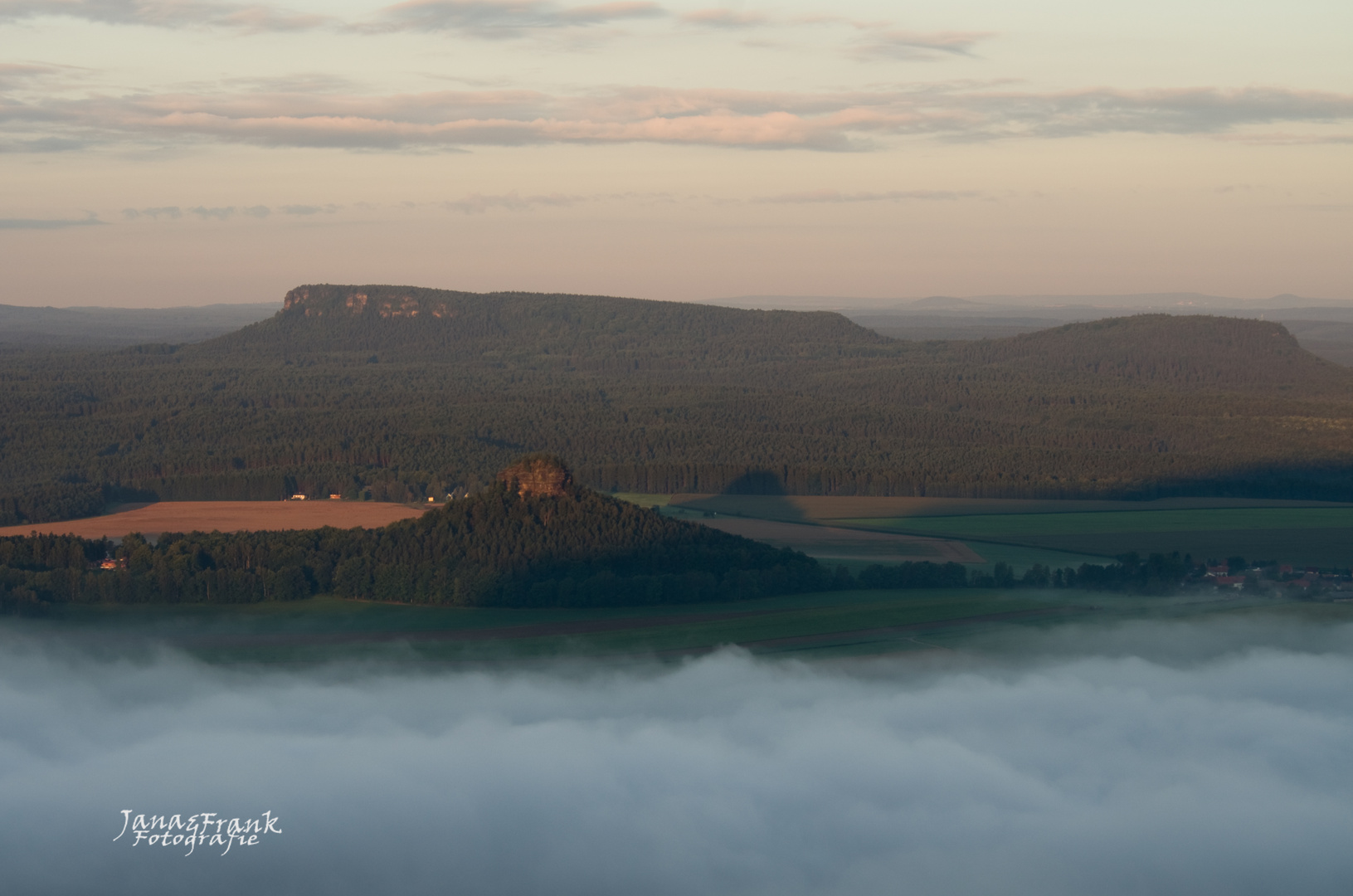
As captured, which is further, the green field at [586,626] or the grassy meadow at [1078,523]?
the grassy meadow at [1078,523]

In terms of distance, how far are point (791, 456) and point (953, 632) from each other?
95.1 m

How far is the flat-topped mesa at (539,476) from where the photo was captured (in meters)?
97.8

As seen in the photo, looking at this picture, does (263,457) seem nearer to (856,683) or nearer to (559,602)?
(559,602)

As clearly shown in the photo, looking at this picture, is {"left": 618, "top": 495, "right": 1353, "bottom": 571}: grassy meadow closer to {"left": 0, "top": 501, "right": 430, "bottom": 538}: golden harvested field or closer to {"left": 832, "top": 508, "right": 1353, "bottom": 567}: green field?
{"left": 832, "top": 508, "right": 1353, "bottom": 567}: green field

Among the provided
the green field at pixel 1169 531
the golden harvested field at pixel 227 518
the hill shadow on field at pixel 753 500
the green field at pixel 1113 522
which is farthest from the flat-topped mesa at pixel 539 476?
the green field at pixel 1113 522

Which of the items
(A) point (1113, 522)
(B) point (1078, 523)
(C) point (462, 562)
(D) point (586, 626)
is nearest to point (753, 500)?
(B) point (1078, 523)

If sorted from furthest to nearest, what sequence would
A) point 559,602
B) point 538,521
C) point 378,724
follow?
point 538,521
point 559,602
point 378,724

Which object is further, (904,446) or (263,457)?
(904,446)

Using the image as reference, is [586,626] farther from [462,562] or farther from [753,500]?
[753,500]

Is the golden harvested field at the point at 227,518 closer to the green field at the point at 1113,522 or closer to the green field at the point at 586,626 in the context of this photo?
the green field at the point at 586,626

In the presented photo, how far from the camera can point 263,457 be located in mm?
167375

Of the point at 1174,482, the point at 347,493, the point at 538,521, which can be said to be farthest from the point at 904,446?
the point at 538,521

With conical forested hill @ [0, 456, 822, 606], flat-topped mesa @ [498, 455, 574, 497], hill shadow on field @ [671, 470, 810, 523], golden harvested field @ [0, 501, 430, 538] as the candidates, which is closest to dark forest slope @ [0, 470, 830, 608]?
conical forested hill @ [0, 456, 822, 606]

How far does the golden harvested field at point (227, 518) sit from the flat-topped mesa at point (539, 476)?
20783mm
